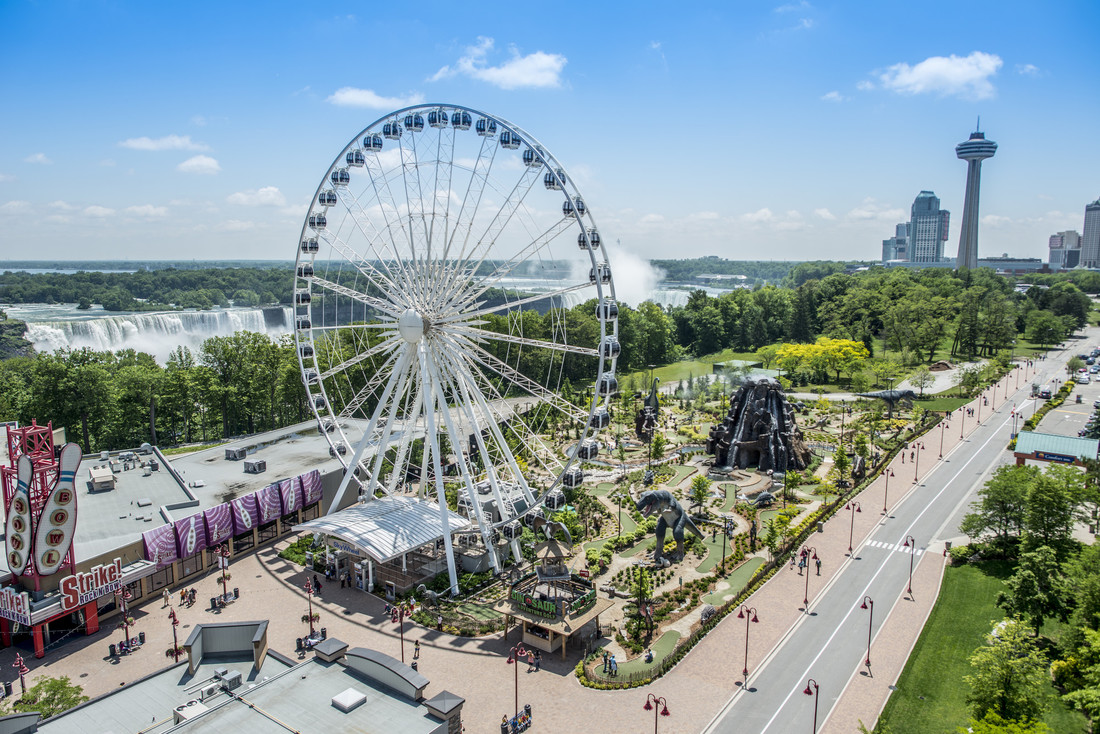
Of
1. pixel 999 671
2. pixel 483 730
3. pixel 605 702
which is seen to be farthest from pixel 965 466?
pixel 483 730

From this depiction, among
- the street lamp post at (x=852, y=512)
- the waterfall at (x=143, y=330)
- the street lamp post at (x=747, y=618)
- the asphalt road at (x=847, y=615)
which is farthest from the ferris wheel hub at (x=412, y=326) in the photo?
the waterfall at (x=143, y=330)

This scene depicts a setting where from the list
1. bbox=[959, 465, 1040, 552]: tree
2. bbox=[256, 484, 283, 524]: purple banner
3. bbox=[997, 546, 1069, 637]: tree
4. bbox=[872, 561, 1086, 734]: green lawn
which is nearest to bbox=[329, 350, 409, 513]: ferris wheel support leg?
bbox=[256, 484, 283, 524]: purple banner

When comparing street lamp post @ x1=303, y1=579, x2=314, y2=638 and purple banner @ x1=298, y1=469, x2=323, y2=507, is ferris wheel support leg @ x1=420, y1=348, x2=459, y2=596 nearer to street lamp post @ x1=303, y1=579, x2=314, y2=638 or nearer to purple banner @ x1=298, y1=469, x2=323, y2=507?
street lamp post @ x1=303, y1=579, x2=314, y2=638

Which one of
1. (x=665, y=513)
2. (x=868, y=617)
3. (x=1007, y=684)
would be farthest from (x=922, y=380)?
(x=1007, y=684)

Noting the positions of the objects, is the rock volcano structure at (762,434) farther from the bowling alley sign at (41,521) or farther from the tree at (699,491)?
the bowling alley sign at (41,521)

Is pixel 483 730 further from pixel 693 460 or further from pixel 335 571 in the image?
pixel 693 460

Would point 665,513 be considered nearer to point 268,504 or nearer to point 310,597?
point 310,597
